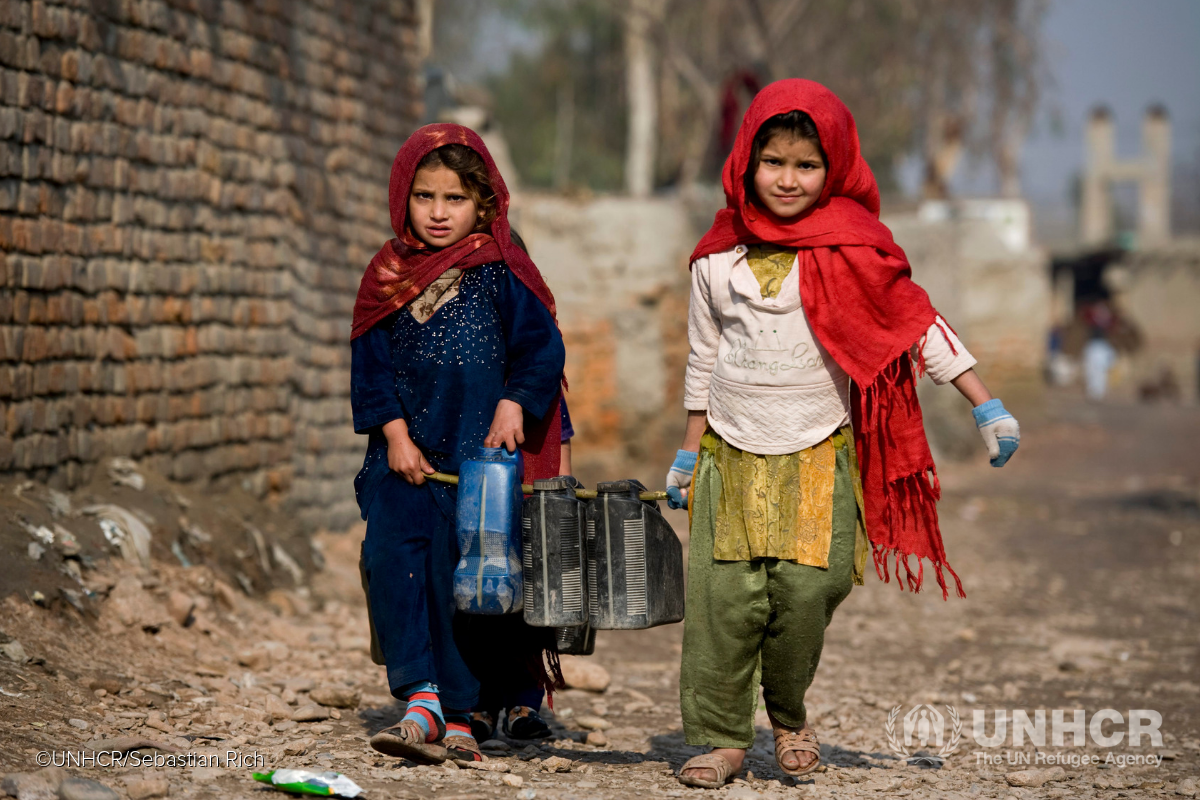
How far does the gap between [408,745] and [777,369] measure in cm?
119

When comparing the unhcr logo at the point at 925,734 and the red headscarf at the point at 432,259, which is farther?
the unhcr logo at the point at 925,734

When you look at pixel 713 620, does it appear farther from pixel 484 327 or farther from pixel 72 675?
pixel 72 675

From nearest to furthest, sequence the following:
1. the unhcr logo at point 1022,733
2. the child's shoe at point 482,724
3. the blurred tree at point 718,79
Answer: the child's shoe at point 482,724
the unhcr logo at point 1022,733
the blurred tree at point 718,79

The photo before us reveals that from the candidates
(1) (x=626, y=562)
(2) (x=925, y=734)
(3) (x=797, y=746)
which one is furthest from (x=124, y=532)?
(2) (x=925, y=734)

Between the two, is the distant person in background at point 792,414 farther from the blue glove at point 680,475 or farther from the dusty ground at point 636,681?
the dusty ground at point 636,681

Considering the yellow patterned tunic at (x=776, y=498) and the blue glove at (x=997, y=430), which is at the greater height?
the blue glove at (x=997, y=430)

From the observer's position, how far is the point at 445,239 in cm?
303

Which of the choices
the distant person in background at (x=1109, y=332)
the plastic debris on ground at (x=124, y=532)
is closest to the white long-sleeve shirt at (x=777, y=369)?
the plastic debris on ground at (x=124, y=532)

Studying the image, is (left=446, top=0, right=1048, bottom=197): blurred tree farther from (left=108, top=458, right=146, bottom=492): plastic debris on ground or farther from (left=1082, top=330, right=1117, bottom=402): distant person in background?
(left=108, top=458, right=146, bottom=492): plastic debris on ground

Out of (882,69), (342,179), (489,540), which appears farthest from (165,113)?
(882,69)

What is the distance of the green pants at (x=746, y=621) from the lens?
2846 millimetres

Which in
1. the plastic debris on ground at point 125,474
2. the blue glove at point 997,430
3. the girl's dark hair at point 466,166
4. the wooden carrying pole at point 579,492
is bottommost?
the plastic debris on ground at point 125,474

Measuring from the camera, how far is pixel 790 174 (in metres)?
2.79

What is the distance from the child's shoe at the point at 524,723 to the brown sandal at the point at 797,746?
643mm
